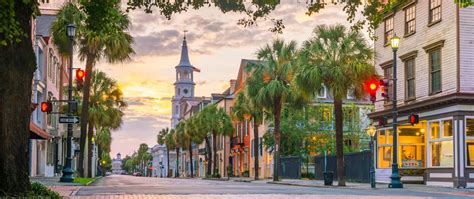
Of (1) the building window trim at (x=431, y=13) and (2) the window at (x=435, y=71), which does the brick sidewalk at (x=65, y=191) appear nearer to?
(2) the window at (x=435, y=71)

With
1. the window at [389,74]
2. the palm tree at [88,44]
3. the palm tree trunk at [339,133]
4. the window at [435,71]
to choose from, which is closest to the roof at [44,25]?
the palm tree at [88,44]

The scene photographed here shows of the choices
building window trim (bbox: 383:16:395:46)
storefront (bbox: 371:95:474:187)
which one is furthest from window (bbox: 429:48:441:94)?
building window trim (bbox: 383:16:395:46)

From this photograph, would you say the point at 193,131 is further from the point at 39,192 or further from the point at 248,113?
the point at 39,192

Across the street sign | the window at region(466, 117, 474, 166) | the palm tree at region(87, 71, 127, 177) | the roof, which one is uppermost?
the roof

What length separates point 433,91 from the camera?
103ft

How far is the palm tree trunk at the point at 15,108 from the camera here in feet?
35.9

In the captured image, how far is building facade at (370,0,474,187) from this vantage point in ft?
95.3

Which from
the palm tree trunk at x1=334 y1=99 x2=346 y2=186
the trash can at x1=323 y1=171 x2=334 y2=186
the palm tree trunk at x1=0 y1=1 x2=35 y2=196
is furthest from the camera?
the trash can at x1=323 y1=171 x2=334 y2=186

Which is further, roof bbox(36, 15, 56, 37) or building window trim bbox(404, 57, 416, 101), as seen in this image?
roof bbox(36, 15, 56, 37)

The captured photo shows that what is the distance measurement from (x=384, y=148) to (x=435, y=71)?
24.7 ft

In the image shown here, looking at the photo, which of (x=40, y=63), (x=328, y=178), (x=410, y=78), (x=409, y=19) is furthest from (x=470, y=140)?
(x=40, y=63)

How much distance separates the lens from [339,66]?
32531 mm

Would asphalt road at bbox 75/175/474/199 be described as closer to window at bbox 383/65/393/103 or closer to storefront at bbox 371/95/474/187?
storefront at bbox 371/95/474/187

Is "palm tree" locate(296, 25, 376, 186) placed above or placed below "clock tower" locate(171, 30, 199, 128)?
below
